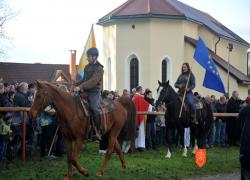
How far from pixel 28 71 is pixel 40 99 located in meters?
62.2

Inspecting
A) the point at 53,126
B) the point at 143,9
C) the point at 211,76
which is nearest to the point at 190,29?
the point at 143,9

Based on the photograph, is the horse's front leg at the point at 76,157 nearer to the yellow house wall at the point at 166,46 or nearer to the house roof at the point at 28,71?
the yellow house wall at the point at 166,46

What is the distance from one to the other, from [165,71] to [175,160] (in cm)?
2343

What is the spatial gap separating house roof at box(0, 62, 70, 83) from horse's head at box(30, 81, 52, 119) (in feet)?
189

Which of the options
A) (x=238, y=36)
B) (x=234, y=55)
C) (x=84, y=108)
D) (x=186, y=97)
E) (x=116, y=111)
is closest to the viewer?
(x=84, y=108)

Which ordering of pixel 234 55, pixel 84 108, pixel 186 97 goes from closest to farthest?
pixel 84 108 → pixel 186 97 → pixel 234 55

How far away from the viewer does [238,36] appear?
53500mm

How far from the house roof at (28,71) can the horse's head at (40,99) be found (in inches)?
2266

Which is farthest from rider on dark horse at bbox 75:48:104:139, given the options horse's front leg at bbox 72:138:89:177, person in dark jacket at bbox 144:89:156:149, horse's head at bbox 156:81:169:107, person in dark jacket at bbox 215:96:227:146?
person in dark jacket at bbox 215:96:227:146

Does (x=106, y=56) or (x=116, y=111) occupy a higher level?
(x=106, y=56)

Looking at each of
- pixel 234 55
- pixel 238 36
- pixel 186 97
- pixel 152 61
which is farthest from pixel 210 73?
pixel 238 36

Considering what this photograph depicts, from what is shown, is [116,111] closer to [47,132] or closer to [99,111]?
[99,111]

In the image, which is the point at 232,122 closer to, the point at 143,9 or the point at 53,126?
the point at 53,126

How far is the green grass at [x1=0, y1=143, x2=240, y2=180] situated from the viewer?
10.6 meters
